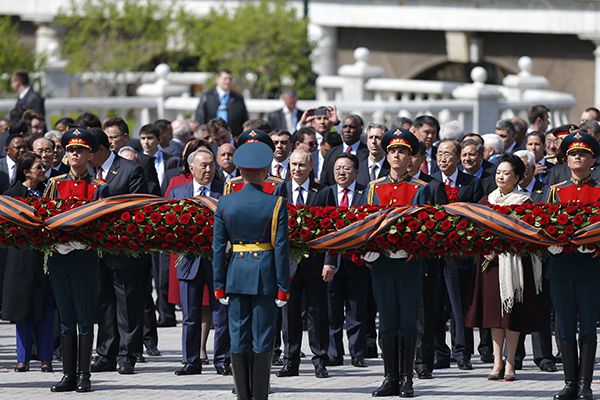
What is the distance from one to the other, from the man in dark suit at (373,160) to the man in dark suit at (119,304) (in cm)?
287

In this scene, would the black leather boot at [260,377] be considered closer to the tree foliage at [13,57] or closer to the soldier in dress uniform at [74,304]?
the soldier in dress uniform at [74,304]

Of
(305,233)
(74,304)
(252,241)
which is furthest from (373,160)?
(252,241)

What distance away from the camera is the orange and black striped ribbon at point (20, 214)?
1529 centimetres

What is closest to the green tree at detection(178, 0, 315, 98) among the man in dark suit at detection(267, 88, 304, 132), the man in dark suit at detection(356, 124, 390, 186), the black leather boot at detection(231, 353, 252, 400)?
the man in dark suit at detection(267, 88, 304, 132)

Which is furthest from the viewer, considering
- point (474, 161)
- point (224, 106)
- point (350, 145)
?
point (224, 106)

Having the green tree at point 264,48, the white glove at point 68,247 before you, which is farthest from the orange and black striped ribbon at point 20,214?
the green tree at point 264,48

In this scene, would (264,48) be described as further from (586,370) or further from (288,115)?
(586,370)

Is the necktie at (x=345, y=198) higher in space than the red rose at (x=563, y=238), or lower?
higher

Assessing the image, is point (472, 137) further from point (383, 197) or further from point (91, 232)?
point (91, 232)

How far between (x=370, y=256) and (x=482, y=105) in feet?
41.6

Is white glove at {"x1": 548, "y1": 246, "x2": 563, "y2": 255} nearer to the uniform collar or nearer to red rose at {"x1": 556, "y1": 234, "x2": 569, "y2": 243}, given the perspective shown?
red rose at {"x1": 556, "y1": 234, "x2": 569, "y2": 243}

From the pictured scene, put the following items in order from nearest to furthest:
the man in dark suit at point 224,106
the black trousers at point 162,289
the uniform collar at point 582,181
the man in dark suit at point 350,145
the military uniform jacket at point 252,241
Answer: the military uniform jacket at point 252,241 < the uniform collar at point 582,181 < the black trousers at point 162,289 < the man in dark suit at point 350,145 < the man in dark suit at point 224,106

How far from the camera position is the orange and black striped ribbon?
15289 millimetres

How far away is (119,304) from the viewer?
16.7m
